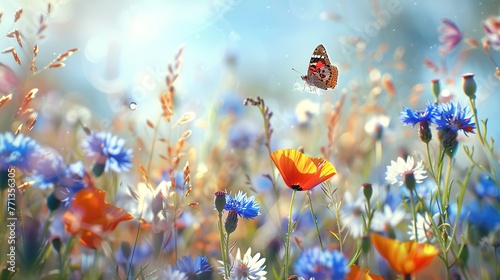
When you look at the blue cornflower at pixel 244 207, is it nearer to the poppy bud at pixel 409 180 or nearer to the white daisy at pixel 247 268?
the white daisy at pixel 247 268

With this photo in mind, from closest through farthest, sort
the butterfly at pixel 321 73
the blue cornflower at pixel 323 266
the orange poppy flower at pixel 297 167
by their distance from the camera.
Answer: the blue cornflower at pixel 323 266, the orange poppy flower at pixel 297 167, the butterfly at pixel 321 73

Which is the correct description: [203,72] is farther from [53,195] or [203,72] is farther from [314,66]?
[53,195]

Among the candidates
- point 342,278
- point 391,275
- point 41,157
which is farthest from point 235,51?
point 342,278

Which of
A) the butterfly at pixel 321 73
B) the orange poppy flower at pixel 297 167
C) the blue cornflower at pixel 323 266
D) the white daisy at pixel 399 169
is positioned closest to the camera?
the blue cornflower at pixel 323 266

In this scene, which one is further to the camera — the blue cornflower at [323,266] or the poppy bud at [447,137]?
the poppy bud at [447,137]

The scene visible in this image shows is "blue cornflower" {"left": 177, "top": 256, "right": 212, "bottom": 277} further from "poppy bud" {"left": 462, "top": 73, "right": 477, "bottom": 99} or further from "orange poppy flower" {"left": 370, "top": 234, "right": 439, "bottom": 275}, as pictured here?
"poppy bud" {"left": 462, "top": 73, "right": 477, "bottom": 99}

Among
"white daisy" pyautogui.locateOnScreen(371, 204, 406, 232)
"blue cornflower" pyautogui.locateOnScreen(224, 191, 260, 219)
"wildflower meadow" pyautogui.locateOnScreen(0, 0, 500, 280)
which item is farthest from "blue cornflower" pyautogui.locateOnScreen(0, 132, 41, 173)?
"white daisy" pyautogui.locateOnScreen(371, 204, 406, 232)

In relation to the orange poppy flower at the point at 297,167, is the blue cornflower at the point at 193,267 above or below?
below

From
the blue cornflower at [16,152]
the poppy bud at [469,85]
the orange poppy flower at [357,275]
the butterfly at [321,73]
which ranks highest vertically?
the poppy bud at [469,85]

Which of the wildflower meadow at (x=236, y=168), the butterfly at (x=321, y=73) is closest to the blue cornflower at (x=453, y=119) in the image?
the wildflower meadow at (x=236, y=168)
